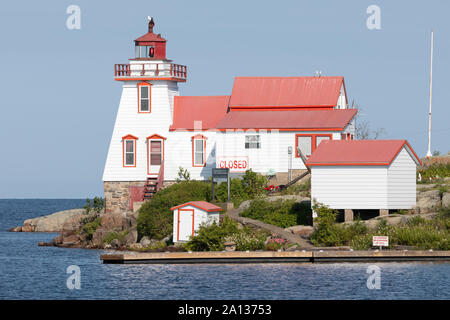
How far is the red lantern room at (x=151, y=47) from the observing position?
60.6 m

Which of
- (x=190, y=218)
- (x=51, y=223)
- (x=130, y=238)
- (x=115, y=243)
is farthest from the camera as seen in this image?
(x=51, y=223)

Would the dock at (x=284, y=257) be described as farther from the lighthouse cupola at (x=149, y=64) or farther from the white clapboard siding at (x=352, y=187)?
the lighthouse cupola at (x=149, y=64)

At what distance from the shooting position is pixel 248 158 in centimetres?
5688

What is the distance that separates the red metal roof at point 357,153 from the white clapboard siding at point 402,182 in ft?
1.32

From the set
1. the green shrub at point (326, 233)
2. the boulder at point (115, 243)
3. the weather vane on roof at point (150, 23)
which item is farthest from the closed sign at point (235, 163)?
the green shrub at point (326, 233)

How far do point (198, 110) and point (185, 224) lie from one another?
17000mm

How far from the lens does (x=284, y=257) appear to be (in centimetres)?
4153

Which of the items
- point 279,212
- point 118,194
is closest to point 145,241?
point 279,212

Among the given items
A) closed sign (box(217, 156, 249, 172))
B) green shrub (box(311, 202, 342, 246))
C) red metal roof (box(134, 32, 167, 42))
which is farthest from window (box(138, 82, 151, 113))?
green shrub (box(311, 202, 342, 246))

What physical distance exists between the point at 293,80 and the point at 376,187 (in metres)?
16.3

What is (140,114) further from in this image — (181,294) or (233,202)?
(181,294)

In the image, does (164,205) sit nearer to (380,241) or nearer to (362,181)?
(362,181)

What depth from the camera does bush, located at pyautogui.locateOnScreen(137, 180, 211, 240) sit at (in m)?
50.2

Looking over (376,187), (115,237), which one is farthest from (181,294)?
(115,237)
